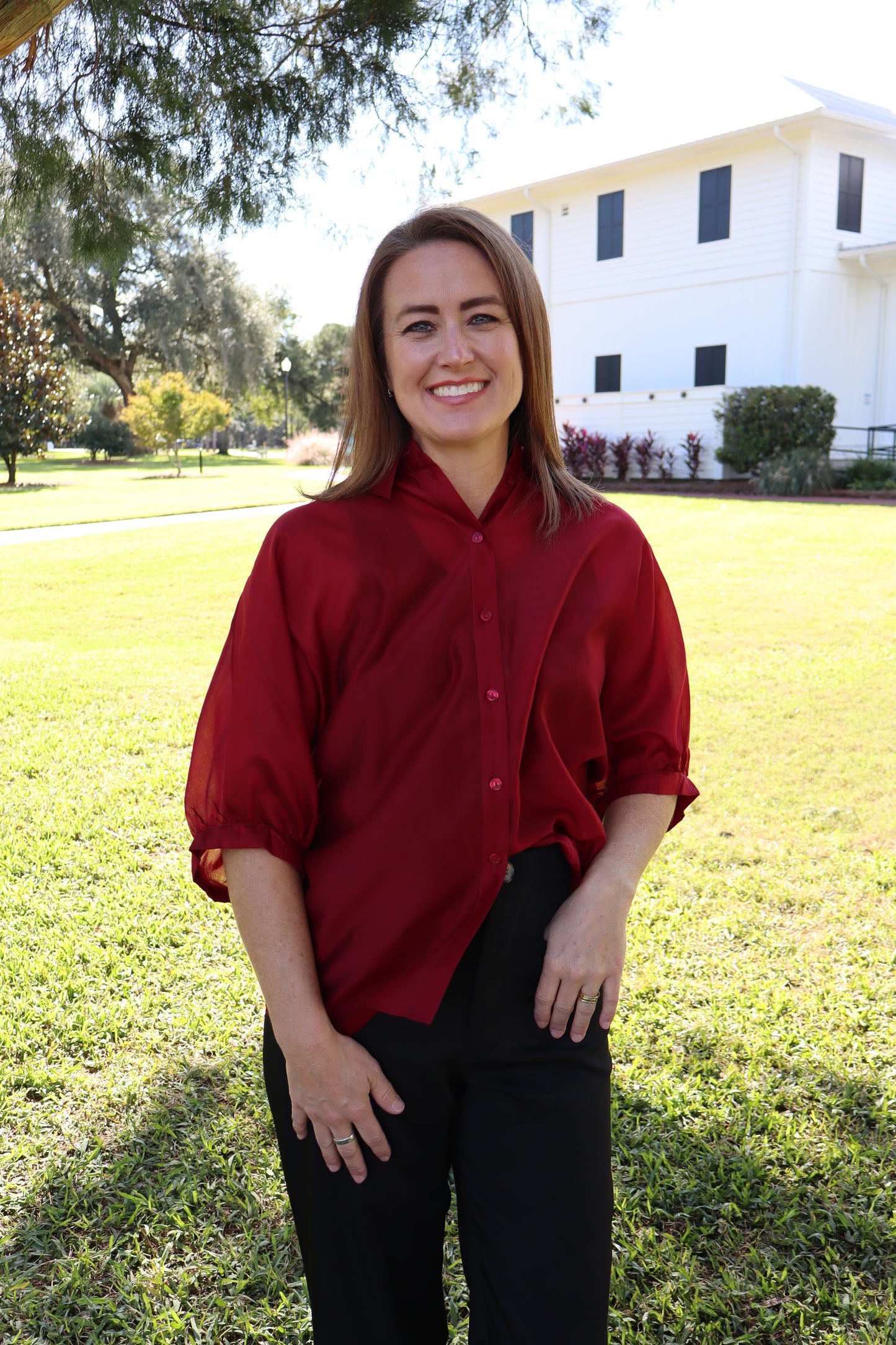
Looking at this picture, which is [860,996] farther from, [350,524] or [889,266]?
[889,266]

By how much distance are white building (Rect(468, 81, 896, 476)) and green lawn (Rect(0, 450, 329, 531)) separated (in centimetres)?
747

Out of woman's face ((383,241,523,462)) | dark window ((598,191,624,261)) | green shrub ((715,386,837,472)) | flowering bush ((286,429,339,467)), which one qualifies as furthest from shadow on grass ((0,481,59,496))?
woman's face ((383,241,523,462))

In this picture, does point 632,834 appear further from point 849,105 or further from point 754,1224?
point 849,105

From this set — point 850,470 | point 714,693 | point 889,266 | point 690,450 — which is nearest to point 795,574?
point 714,693

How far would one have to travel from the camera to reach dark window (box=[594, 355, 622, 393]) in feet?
82.0

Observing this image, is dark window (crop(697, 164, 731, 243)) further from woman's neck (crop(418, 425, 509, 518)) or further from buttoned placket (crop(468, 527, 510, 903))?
buttoned placket (crop(468, 527, 510, 903))

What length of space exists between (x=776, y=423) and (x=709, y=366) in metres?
3.38

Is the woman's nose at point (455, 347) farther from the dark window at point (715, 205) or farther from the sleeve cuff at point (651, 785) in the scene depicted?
the dark window at point (715, 205)

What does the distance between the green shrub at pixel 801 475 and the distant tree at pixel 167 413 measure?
1965 cm

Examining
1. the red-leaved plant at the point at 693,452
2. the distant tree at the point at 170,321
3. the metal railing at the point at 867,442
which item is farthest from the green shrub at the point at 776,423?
the distant tree at the point at 170,321

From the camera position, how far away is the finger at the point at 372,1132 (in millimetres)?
1709

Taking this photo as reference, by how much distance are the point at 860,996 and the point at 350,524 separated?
114 inches

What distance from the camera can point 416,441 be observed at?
1973mm

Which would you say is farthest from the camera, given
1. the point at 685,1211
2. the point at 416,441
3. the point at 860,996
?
the point at 860,996
